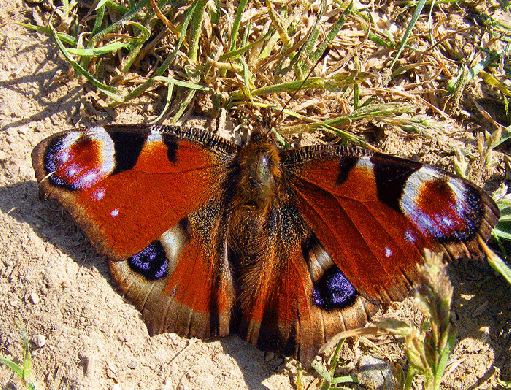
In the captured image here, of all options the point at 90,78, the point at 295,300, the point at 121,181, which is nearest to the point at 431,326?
the point at 295,300

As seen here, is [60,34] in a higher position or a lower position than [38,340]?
higher

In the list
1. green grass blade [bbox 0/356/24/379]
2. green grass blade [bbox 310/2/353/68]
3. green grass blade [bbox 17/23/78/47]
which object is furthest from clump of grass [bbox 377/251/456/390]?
green grass blade [bbox 17/23/78/47]

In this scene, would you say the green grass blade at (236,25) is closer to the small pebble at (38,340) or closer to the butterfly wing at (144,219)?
the butterfly wing at (144,219)

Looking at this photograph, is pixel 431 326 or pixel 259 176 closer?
pixel 431 326

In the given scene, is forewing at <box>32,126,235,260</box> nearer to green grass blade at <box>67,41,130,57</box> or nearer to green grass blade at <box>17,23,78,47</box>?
green grass blade at <box>67,41,130,57</box>

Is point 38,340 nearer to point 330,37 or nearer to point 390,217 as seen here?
point 390,217

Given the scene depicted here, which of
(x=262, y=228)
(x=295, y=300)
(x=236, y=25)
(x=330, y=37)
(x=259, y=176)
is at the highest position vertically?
(x=330, y=37)

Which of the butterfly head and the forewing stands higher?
the butterfly head
